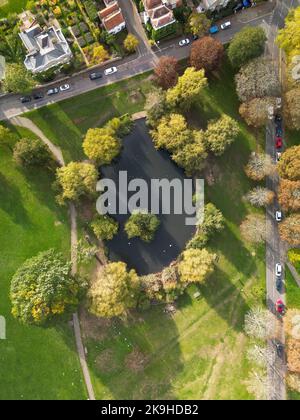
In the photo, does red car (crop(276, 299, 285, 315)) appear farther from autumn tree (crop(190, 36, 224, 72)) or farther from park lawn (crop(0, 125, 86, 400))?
autumn tree (crop(190, 36, 224, 72))

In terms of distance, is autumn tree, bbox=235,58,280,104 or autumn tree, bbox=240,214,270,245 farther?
autumn tree, bbox=240,214,270,245

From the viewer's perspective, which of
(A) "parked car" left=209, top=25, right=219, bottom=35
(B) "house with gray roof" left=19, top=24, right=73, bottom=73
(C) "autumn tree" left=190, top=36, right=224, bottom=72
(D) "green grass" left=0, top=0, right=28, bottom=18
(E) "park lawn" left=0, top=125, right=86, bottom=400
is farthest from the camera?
(A) "parked car" left=209, top=25, right=219, bottom=35

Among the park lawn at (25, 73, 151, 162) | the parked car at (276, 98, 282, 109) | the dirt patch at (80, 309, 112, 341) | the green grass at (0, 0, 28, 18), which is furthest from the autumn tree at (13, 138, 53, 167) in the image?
the parked car at (276, 98, 282, 109)

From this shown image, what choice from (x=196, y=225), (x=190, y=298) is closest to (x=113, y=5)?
(x=196, y=225)

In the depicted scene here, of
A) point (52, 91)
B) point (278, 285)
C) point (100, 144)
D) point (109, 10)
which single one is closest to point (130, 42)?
point (109, 10)

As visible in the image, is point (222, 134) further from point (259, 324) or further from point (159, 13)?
Result: point (259, 324)

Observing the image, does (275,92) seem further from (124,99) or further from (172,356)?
(172,356)
